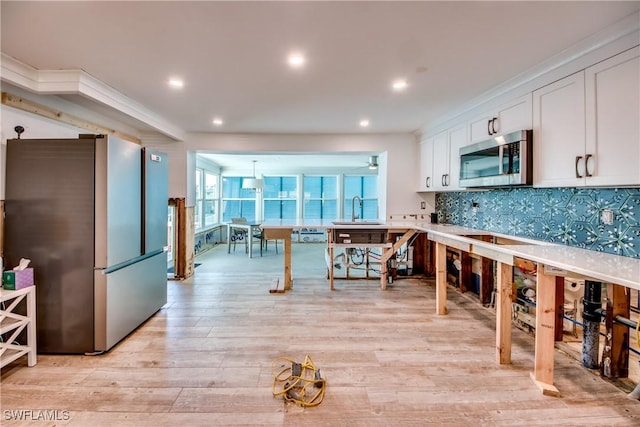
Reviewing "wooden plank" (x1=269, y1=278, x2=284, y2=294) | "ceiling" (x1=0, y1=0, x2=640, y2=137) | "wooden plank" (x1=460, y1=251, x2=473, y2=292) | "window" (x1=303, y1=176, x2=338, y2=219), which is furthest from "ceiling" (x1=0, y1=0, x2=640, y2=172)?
"window" (x1=303, y1=176, x2=338, y2=219)

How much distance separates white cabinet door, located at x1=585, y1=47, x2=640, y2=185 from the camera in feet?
5.47

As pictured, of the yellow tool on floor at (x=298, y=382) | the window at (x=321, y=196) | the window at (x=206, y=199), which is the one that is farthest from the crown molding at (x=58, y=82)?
the window at (x=321, y=196)

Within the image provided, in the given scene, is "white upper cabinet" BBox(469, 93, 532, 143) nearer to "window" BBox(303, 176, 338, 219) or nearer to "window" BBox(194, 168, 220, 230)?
"window" BBox(194, 168, 220, 230)

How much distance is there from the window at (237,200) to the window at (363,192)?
9.41ft

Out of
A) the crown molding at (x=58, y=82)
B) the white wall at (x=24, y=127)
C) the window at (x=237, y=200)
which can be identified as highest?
the crown molding at (x=58, y=82)

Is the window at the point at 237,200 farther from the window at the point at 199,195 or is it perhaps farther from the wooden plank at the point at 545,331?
the wooden plank at the point at 545,331

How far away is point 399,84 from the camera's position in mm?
2609

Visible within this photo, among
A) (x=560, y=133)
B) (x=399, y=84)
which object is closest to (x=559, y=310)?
(x=560, y=133)

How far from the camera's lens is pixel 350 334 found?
2637mm

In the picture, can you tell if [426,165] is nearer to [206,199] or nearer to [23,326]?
[23,326]

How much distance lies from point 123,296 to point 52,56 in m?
1.93

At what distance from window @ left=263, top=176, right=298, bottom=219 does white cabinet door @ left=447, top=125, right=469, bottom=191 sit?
5728 millimetres

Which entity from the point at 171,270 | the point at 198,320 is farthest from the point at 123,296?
the point at 171,270

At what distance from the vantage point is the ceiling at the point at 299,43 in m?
1.58
